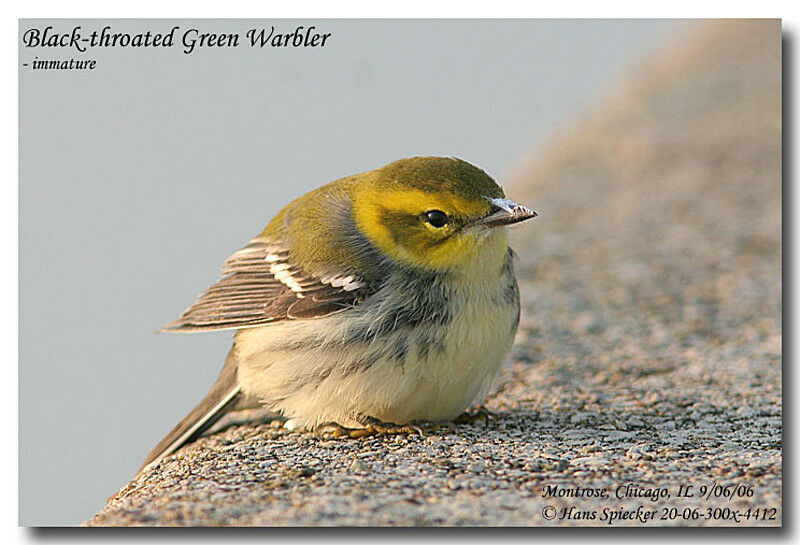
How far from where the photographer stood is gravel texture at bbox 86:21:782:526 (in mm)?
3670

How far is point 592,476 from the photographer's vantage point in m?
3.87

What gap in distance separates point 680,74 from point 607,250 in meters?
5.01

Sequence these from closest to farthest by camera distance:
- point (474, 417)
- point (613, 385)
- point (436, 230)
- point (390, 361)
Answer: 1. point (390, 361)
2. point (436, 230)
3. point (474, 417)
4. point (613, 385)

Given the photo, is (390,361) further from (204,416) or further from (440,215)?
(204,416)

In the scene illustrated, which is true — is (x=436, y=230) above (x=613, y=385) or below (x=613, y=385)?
above

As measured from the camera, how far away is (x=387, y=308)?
4.20 meters

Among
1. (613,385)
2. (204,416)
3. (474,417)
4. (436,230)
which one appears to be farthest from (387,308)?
(613,385)

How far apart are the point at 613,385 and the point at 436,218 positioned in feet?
5.80

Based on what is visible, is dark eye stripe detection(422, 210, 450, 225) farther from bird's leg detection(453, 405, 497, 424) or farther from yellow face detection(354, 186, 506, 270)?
bird's leg detection(453, 405, 497, 424)

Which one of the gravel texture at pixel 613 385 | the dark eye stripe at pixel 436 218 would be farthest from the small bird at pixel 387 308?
the gravel texture at pixel 613 385

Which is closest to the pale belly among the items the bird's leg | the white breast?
the white breast

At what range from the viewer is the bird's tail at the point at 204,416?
188 inches

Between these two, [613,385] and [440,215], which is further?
[613,385]

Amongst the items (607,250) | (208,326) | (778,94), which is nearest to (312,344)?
(208,326)
